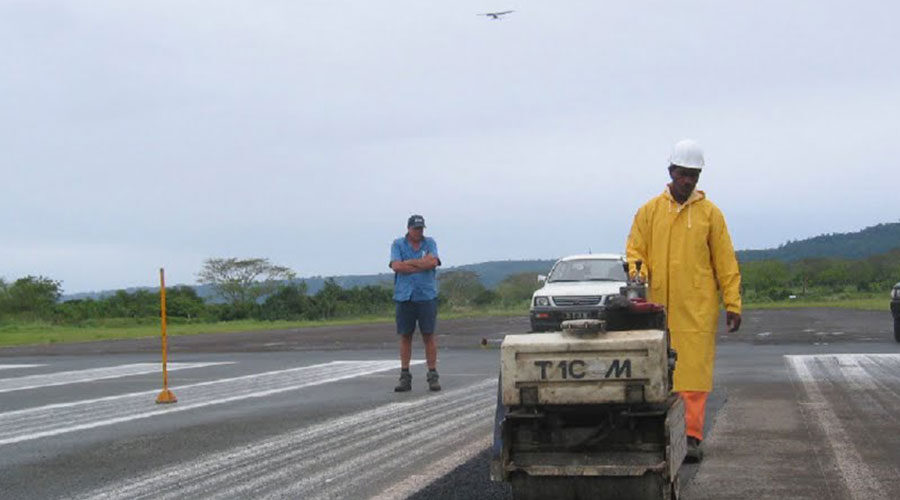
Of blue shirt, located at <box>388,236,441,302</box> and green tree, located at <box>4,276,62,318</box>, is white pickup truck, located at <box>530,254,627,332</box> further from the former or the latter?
green tree, located at <box>4,276,62,318</box>

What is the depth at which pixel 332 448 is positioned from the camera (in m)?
7.89

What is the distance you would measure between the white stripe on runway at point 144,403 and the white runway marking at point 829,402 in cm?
597

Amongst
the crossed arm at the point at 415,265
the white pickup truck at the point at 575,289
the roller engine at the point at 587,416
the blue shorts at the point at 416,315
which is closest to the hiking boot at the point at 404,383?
the blue shorts at the point at 416,315

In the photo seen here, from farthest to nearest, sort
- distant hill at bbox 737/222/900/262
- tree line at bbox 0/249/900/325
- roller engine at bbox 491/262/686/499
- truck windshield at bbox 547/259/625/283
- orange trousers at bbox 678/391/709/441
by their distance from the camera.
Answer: distant hill at bbox 737/222/900/262 → tree line at bbox 0/249/900/325 → truck windshield at bbox 547/259/625/283 → orange trousers at bbox 678/391/709/441 → roller engine at bbox 491/262/686/499

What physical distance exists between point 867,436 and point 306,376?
8.82 metres

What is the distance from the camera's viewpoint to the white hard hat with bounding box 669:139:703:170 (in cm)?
684

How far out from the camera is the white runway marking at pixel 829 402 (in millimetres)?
6160

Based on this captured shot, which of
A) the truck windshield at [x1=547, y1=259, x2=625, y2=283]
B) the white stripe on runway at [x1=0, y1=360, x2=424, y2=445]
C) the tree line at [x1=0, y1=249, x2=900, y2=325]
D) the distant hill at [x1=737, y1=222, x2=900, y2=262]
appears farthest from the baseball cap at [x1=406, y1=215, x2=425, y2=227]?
the distant hill at [x1=737, y1=222, x2=900, y2=262]

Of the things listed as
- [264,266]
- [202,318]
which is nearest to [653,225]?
[202,318]

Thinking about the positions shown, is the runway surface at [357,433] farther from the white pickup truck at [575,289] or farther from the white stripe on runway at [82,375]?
the white pickup truck at [575,289]

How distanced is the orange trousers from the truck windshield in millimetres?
14173

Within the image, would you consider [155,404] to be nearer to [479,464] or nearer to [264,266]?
[479,464]

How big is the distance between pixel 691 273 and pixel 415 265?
18.9 ft

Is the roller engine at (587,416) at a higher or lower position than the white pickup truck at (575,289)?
lower
